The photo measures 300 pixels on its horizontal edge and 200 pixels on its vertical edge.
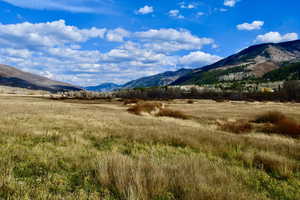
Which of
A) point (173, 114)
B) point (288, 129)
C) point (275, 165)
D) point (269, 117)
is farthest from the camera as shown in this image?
point (173, 114)

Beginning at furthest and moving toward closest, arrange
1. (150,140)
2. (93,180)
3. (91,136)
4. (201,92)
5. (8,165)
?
(201,92), (91,136), (150,140), (8,165), (93,180)

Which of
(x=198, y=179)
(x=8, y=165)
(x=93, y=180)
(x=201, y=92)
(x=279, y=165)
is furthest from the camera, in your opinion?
(x=201, y=92)

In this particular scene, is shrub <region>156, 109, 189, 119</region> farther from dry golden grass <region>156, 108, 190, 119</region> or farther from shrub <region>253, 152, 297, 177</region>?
shrub <region>253, 152, 297, 177</region>

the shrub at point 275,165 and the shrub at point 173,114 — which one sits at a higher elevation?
the shrub at point 275,165

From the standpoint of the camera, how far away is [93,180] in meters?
4.38

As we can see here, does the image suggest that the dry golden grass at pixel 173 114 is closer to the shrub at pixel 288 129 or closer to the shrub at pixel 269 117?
the shrub at pixel 269 117

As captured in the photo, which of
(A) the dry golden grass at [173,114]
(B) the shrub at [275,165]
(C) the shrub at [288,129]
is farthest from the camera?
→ (A) the dry golden grass at [173,114]

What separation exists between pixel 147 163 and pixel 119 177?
1.00m

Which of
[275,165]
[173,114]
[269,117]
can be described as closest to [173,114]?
[173,114]

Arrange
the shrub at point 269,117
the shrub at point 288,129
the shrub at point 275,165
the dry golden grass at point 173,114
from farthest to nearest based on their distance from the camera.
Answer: the dry golden grass at point 173,114 → the shrub at point 269,117 → the shrub at point 288,129 → the shrub at point 275,165

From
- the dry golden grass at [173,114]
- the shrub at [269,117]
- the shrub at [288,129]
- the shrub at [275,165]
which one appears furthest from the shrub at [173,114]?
the shrub at [275,165]

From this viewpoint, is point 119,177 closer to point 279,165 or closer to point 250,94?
point 279,165

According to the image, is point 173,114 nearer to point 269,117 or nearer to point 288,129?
point 269,117

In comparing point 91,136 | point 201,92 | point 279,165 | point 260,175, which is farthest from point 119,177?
point 201,92
